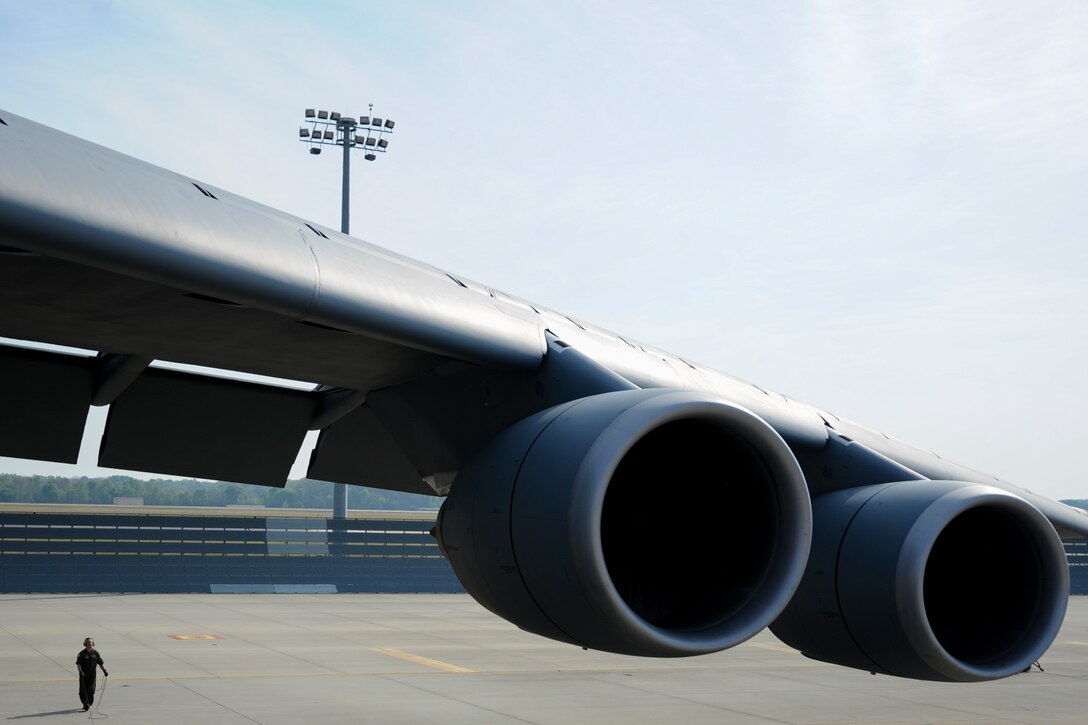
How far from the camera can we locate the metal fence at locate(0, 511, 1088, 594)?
1512 inches

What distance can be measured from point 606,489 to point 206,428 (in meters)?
3.13

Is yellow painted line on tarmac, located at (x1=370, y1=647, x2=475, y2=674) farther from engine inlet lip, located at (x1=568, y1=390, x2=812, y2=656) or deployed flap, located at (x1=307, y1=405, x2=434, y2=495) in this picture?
engine inlet lip, located at (x1=568, y1=390, x2=812, y2=656)

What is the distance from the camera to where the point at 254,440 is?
726cm

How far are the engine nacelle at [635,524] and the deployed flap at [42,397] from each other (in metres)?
2.22

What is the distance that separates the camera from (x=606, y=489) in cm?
490

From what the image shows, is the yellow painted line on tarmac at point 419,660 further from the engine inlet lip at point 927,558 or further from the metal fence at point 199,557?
the metal fence at point 199,557

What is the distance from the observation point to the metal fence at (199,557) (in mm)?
38375

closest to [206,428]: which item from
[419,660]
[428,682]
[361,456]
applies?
[361,456]

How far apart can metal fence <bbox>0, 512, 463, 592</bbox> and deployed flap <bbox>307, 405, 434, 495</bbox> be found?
32749mm

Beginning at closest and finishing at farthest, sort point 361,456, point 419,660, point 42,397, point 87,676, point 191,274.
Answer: point 191,274
point 42,397
point 361,456
point 87,676
point 419,660

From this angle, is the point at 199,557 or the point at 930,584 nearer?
the point at 930,584

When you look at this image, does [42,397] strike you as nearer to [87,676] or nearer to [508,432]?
[508,432]

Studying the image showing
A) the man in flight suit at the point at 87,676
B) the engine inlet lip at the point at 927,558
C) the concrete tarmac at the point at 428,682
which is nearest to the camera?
the engine inlet lip at the point at 927,558

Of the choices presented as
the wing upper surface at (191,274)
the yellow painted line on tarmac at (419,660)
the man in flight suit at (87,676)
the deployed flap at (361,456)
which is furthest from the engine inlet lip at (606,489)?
the yellow painted line on tarmac at (419,660)
